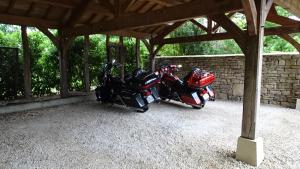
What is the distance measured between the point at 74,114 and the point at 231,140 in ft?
10.3

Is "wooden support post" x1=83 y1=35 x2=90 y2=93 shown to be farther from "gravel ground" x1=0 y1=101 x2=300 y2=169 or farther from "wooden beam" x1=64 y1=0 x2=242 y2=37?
"wooden beam" x1=64 y1=0 x2=242 y2=37

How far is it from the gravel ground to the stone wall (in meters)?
0.65

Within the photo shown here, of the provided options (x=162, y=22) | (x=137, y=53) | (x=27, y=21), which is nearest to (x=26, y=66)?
(x=27, y=21)

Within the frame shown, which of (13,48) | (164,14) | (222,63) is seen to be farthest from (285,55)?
(13,48)

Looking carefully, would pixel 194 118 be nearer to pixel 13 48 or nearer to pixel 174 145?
pixel 174 145

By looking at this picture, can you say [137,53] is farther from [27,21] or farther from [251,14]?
[251,14]

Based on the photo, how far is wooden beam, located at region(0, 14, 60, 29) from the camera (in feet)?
16.5

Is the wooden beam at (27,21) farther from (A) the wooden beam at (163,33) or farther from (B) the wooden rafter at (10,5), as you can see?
(A) the wooden beam at (163,33)

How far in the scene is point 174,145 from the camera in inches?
128

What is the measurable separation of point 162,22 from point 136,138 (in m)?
1.81

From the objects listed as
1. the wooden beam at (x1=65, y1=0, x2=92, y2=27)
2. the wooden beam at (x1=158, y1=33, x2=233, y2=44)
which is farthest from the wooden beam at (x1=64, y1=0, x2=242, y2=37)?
the wooden beam at (x1=158, y1=33, x2=233, y2=44)

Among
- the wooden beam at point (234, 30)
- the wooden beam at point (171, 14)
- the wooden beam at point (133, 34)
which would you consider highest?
the wooden beam at point (133, 34)

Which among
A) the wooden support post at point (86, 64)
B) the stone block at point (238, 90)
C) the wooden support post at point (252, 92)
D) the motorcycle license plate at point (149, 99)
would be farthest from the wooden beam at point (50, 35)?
the stone block at point (238, 90)

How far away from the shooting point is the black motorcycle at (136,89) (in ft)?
16.3
